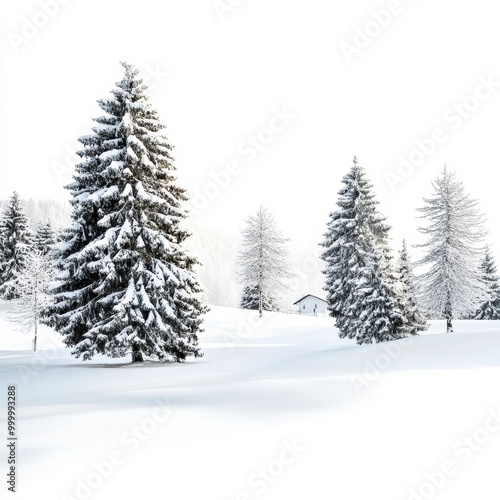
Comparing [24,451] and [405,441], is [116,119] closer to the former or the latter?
[24,451]

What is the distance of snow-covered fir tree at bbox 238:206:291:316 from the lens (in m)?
53.8

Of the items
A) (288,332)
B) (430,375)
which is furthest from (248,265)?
(430,375)

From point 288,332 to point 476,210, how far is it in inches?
713

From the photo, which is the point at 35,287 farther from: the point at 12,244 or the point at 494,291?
the point at 494,291

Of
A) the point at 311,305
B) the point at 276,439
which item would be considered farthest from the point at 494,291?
the point at 276,439

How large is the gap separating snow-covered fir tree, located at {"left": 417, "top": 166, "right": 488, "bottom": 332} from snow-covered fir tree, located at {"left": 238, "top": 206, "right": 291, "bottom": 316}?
21292 millimetres

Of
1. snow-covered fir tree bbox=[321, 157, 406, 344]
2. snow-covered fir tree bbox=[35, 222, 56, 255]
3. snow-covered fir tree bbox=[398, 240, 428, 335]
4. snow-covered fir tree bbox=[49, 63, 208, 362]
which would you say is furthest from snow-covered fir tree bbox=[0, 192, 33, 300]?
snow-covered fir tree bbox=[398, 240, 428, 335]

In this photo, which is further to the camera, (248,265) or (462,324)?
(248,265)

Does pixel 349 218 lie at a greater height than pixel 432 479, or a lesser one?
greater

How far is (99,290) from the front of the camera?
61.9ft

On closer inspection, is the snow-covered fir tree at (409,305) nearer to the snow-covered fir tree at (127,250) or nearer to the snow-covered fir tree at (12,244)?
the snow-covered fir tree at (127,250)

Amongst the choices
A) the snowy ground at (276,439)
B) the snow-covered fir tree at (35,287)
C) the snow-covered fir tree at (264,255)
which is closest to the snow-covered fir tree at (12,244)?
the snow-covered fir tree at (35,287)

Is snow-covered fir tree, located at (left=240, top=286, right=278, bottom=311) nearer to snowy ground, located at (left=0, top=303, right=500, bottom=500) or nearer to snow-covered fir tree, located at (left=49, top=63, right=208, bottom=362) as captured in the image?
snow-covered fir tree, located at (left=49, top=63, right=208, bottom=362)

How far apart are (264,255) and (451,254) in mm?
23362
